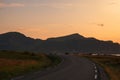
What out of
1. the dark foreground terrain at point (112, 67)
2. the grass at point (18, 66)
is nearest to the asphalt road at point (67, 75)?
the dark foreground terrain at point (112, 67)

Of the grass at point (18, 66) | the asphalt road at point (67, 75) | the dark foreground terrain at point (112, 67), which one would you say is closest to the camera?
the asphalt road at point (67, 75)

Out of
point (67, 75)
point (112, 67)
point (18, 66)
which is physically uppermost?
point (18, 66)

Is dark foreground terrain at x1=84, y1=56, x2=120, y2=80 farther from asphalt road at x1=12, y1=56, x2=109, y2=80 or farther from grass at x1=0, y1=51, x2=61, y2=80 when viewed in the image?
grass at x1=0, y1=51, x2=61, y2=80

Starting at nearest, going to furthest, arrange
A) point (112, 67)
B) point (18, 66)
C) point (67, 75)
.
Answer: point (67, 75), point (18, 66), point (112, 67)

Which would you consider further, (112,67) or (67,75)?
(112,67)

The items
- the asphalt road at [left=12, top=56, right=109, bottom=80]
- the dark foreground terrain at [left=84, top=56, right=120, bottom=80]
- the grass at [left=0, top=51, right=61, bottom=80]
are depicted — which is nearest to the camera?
the asphalt road at [left=12, top=56, right=109, bottom=80]

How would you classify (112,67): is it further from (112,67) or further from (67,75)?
(67,75)

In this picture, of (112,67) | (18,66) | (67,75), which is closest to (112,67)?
(112,67)

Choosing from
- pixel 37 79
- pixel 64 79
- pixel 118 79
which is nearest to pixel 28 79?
pixel 37 79

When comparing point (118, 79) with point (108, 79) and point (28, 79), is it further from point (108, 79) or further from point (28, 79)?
point (28, 79)

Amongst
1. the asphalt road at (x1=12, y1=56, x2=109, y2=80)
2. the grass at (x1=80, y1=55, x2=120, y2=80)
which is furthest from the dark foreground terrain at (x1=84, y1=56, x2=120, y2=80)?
the asphalt road at (x1=12, y1=56, x2=109, y2=80)

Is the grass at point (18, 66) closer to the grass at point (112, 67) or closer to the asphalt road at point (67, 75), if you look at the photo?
the asphalt road at point (67, 75)

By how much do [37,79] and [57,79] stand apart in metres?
1.39

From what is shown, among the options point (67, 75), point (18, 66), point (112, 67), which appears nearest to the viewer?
point (67, 75)
